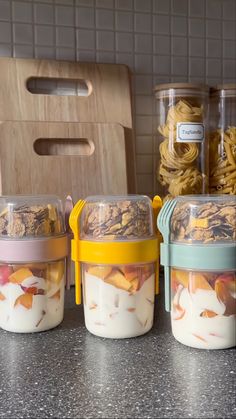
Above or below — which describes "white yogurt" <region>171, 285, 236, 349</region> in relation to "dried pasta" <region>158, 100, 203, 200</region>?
below

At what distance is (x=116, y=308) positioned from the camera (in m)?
0.76

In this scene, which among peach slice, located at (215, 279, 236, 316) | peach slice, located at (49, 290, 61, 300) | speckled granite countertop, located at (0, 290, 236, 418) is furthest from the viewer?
peach slice, located at (49, 290, 61, 300)

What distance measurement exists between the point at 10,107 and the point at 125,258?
424 mm

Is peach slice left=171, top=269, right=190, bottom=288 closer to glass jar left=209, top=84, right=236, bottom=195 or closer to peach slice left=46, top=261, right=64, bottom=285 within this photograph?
peach slice left=46, top=261, right=64, bottom=285

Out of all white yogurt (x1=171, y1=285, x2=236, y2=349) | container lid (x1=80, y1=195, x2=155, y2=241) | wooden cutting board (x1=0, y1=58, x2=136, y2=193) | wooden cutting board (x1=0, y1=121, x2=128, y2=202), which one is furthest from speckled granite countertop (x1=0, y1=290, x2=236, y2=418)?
wooden cutting board (x1=0, y1=58, x2=136, y2=193)

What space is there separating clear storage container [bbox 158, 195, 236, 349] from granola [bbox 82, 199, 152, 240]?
0.06 metres

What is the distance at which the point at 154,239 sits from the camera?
0.79 metres

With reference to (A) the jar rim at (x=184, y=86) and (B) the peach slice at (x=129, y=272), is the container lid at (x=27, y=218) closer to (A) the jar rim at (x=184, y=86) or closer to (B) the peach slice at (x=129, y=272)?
(B) the peach slice at (x=129, y=272)

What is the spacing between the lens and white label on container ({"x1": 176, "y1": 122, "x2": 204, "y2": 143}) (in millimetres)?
1050

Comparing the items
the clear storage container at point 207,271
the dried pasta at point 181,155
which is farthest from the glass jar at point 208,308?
the dried pasta at point 181,155

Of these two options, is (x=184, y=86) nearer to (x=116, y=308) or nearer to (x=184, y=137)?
(x=184, y=137)

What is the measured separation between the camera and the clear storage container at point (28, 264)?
79 cm

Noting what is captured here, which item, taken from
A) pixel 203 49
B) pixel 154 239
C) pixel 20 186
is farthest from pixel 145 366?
pixel 203 49

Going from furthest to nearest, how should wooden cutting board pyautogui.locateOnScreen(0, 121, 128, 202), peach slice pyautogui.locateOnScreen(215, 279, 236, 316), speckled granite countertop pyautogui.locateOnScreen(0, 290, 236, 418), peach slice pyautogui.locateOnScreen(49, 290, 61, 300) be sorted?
wooden cutting board pyautogui.locateOnScreen(0, 121, 128, 202)
peach slice pyautogui.locateOnScreen(49, 290, 61, 300)
peach slice pyautogui.locateOnScreen(215, 279, 236, 316)
speckled granite countertop pyautogui.locateOnScreen(0, 290, 236, 418)
